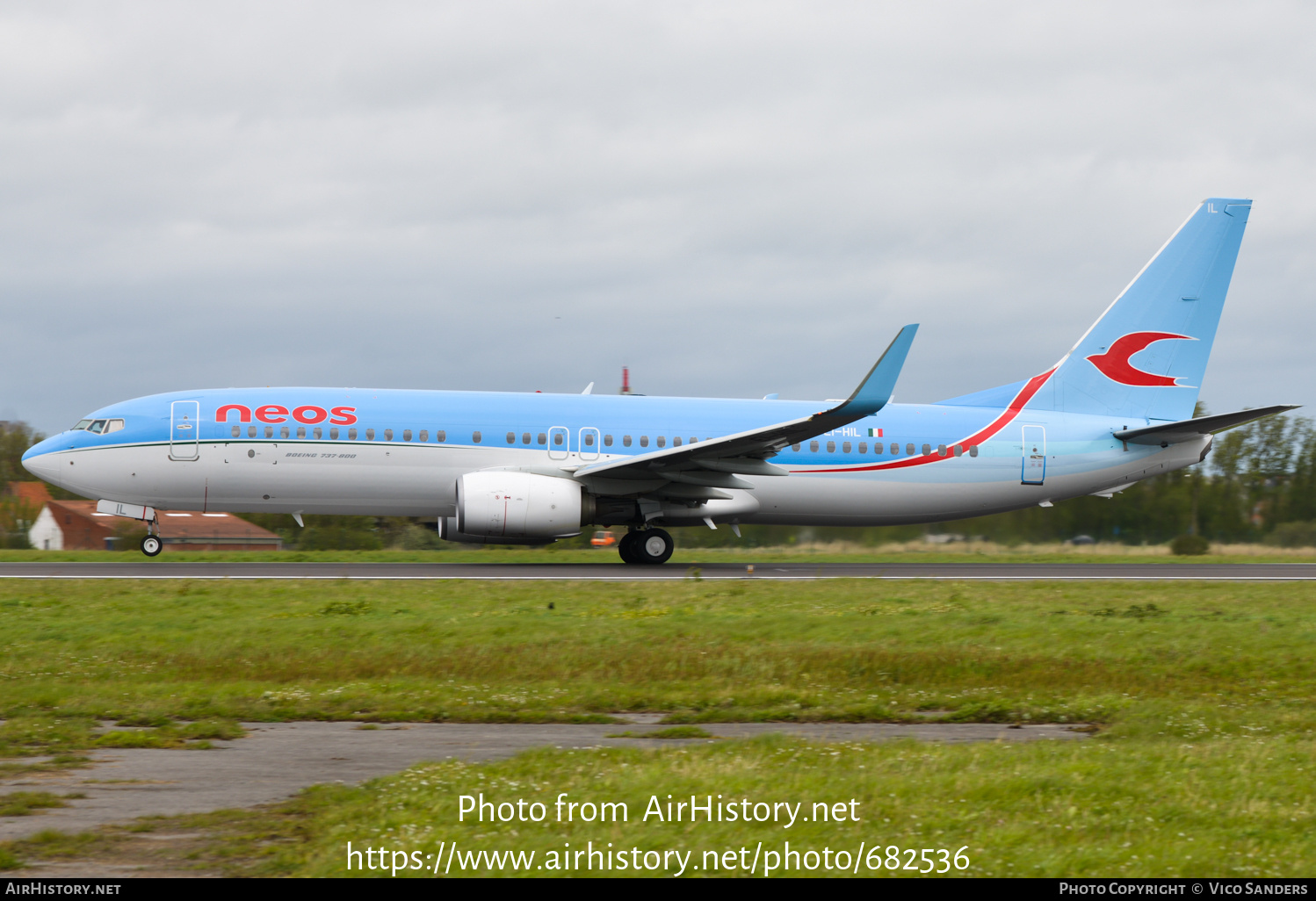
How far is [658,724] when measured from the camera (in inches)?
365

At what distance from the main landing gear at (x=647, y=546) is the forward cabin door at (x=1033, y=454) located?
856 centimetres

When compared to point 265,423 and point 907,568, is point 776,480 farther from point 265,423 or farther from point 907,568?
point 265,423

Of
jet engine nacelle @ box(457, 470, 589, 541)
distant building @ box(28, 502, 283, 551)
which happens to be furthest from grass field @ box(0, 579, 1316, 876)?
distant building @ box(28, 502, 283, 551)

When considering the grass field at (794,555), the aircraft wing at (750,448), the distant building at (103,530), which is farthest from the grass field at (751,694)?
the distant building at (103,530)

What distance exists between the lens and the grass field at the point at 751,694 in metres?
5.72

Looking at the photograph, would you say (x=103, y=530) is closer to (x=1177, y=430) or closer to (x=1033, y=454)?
(x=1033, y=454)

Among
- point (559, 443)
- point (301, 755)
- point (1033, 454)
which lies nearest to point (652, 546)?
point (559, 443)

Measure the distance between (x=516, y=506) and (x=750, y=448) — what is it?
4681 millimetres

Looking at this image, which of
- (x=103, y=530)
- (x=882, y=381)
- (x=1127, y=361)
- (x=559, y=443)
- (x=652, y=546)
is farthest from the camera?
(x=103, y=530)

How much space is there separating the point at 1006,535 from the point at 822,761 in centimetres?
2419

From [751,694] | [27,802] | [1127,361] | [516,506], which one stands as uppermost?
[1127,361]

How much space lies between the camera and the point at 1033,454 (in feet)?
84.6

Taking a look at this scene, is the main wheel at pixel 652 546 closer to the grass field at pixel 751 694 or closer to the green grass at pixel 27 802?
the grass field at pixel 751 694
